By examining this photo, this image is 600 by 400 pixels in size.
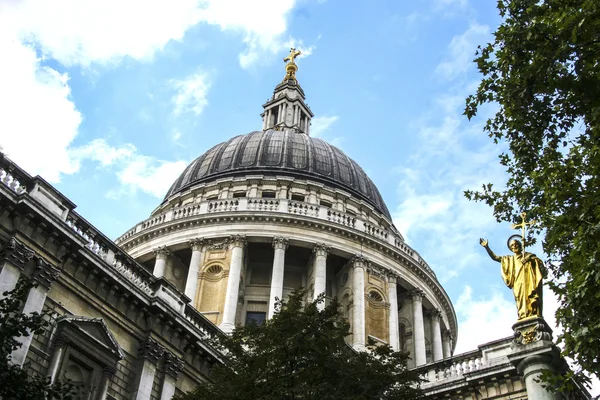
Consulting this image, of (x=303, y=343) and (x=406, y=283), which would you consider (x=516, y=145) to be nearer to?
(x=303, y=343)

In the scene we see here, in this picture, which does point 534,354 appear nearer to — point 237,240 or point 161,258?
point 237,240

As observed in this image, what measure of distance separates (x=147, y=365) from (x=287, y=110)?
138 feet

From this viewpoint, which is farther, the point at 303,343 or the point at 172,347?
the point at 172,347

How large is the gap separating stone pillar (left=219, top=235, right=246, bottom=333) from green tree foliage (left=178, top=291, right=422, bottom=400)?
64.9 feet

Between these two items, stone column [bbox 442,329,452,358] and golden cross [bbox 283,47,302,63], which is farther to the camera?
golden cross [bbox 283,47,302,63]

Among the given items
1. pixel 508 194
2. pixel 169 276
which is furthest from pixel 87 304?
pixel 169 276

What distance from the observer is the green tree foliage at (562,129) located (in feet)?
47.8

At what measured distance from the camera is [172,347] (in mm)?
23141

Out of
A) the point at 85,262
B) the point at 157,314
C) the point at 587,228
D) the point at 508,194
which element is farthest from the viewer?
the point at 157,314

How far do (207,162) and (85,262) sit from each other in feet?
109

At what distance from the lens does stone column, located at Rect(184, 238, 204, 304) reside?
41344 mm

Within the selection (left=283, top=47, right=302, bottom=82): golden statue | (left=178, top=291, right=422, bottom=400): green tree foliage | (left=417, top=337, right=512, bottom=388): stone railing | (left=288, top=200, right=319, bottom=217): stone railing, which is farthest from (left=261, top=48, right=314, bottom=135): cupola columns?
(left=178, top=291, right=422, bottom=400): green tree foliage

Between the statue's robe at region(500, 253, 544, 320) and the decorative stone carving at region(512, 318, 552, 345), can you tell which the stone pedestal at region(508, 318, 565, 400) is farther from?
the statue's robe at region(500, 253, 544, 320)

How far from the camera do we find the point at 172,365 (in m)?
22.6
